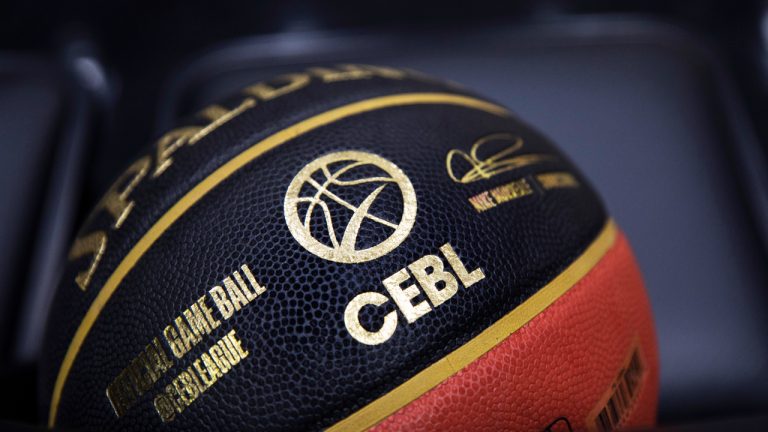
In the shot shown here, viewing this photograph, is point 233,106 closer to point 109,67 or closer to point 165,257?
point 165,257

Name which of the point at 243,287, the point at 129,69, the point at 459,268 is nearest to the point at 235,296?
the point at 243,287

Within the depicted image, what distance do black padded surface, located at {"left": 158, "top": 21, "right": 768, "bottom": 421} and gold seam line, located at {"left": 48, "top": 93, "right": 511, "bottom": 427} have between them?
0.49 meters

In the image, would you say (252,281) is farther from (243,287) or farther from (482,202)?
(482,202)

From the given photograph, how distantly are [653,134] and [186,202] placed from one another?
69 cm

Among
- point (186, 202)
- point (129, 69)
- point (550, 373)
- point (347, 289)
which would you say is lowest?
point (550, 373)

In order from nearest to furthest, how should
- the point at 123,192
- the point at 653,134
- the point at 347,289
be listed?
the point at 347,289, the point at 123,192, the point at 653,134

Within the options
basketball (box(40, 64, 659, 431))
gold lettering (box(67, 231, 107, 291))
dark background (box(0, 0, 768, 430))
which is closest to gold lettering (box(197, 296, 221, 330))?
basketball (box(40, 64, 659, 431))

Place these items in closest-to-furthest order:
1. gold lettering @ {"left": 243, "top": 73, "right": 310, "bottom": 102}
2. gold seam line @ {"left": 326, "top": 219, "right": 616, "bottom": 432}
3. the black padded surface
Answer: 1. gold seam line @ {"left": 326, "top": 219, "right": 616, "bottom": 432}
2. gold lettering @ {"left": 243, "top": 73, "right": 310, "bottom": 102}
3. the black padded surface

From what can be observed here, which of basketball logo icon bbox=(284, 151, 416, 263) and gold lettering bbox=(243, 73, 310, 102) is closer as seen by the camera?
basketball logo icon bbox=(284, 151, 416, 263)

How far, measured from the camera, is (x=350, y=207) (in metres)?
0.46

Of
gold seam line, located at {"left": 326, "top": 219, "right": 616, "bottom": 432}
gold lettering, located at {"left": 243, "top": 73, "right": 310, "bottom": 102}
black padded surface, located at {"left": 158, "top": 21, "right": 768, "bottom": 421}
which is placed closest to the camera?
gold seam line, located at {"left": 326, "top": 219, "right": 616, "bottom": 432}

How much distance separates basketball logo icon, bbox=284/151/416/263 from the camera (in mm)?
447

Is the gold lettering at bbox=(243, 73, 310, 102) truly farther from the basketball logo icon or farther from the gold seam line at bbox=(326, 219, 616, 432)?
the gold seam line at bbox=(326, 219, 616, 432)

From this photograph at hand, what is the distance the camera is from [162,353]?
45 cm
